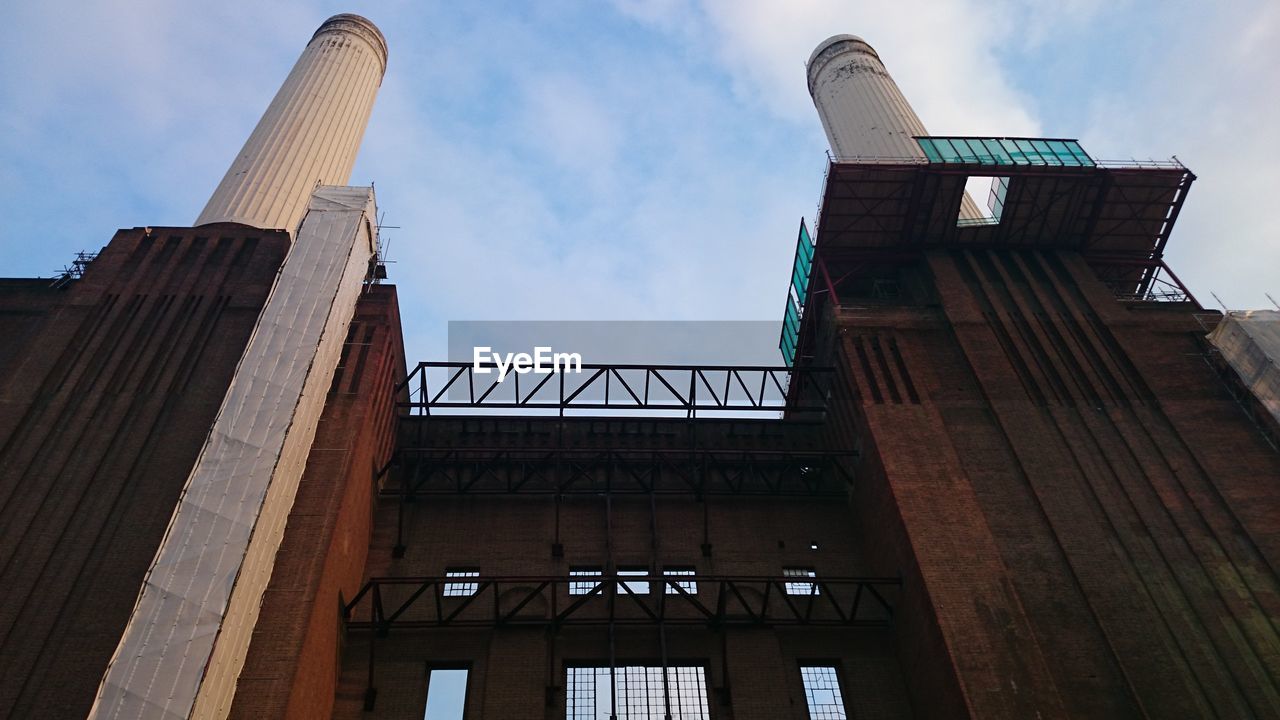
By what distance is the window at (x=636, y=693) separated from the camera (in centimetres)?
2408

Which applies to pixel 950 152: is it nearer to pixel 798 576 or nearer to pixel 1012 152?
pixel 1012 152

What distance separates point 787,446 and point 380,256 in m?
18.3

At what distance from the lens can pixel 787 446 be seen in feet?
108

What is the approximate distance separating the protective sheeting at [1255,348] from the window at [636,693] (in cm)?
2010

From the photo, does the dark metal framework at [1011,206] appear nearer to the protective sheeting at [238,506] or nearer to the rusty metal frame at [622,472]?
the rusty metal frame at [622,472]

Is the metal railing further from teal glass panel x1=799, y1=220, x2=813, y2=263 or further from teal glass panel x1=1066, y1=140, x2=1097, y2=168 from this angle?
teal glass panel x1=1066, y1=140, x2=1097, y2=168

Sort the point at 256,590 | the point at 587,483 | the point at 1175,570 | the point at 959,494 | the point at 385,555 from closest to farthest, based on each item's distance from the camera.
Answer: the point at 256,590, the point at 1175,570, the point at 959,494, the point at 385,555, the point at 587,483

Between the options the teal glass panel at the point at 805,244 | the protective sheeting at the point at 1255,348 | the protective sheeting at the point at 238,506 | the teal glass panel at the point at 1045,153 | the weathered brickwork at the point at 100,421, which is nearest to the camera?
the protective sheeting at the point at 238,506

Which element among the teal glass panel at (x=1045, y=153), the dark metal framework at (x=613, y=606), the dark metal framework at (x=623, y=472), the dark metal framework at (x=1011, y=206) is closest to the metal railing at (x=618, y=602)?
the dark metal framework at (x=613, y=606)

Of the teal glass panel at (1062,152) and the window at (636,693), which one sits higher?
the teal glass panel at (1062,152)

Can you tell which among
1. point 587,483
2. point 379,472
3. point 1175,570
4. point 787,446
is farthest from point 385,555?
point 1175,570

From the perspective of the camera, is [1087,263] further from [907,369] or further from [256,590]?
[256,590]

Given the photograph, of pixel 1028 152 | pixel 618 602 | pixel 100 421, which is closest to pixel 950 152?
pixel 1028 152

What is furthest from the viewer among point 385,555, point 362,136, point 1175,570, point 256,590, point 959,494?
point 362,136
